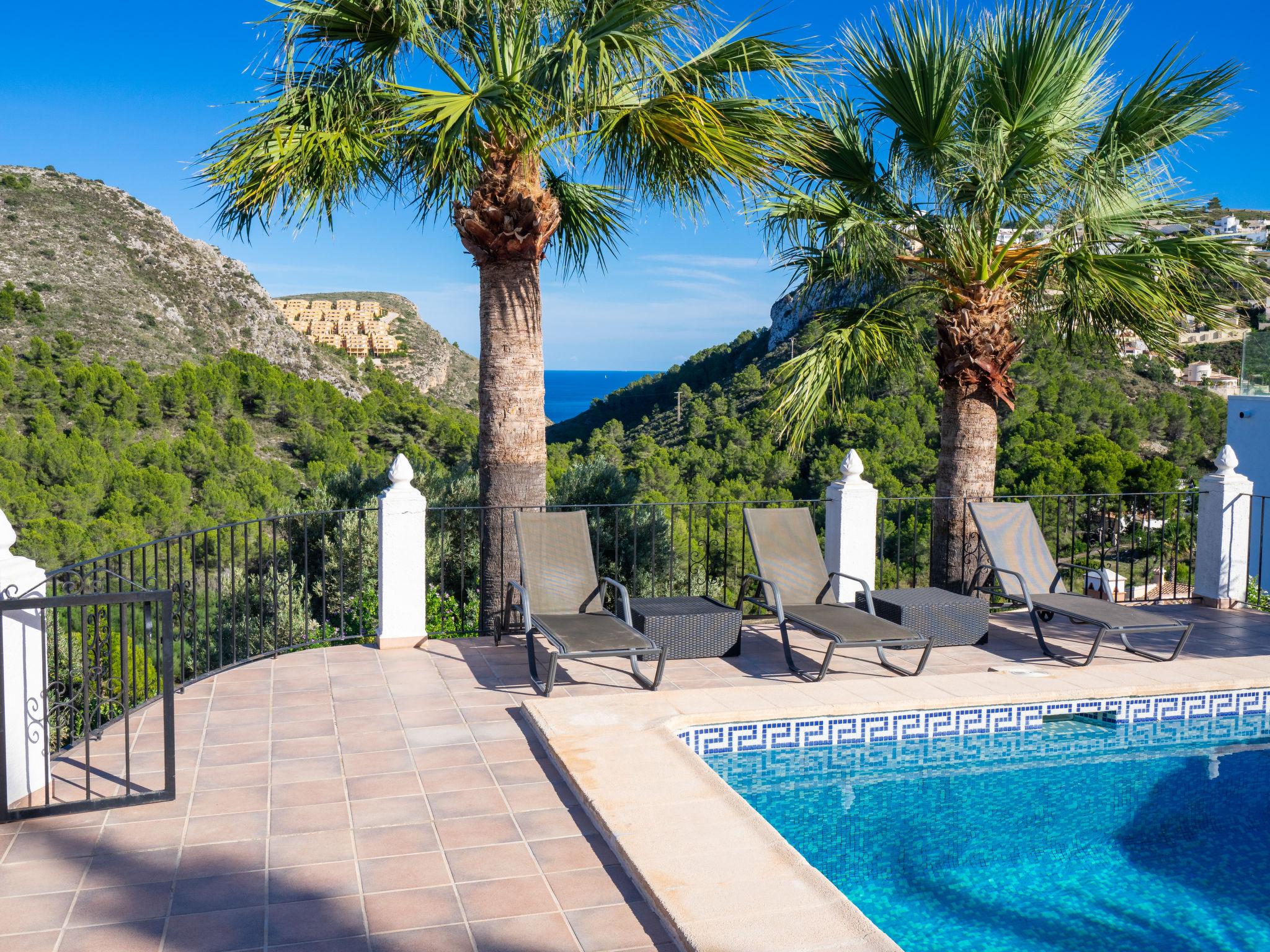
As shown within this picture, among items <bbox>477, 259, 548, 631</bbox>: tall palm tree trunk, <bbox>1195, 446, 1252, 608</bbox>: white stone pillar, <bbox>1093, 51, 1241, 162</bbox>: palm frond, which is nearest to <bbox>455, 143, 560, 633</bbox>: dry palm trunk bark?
<bbox>477, 259, 548, 631</bbox>: tall palm tree trunk

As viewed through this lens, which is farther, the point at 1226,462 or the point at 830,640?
the point at 1226,462

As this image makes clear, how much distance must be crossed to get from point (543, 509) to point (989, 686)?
319 cm

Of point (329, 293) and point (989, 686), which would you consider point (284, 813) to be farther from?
point (329, 293)

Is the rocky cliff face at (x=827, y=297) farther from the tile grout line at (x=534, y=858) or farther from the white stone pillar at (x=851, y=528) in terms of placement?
the tile grout line at (x=534, y=858)

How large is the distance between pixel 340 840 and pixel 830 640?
321 cm

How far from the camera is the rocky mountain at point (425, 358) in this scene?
2089 inches

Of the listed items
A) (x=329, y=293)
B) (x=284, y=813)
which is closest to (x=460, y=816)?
(x=284, y=813)

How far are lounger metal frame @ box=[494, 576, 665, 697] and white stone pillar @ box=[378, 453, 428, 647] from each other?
612mm

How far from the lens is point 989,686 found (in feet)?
19.3

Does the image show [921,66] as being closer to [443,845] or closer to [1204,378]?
[443,845]

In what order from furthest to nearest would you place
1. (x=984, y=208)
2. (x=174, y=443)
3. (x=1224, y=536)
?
(x=174, y=443)
(x=1224, y=536)
(x=984, y=208)

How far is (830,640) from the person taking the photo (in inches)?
236

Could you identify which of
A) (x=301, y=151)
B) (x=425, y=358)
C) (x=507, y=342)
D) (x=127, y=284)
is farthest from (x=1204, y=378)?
(x=425, y=358)

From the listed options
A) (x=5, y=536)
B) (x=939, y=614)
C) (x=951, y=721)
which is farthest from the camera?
(x=939, y=614)
